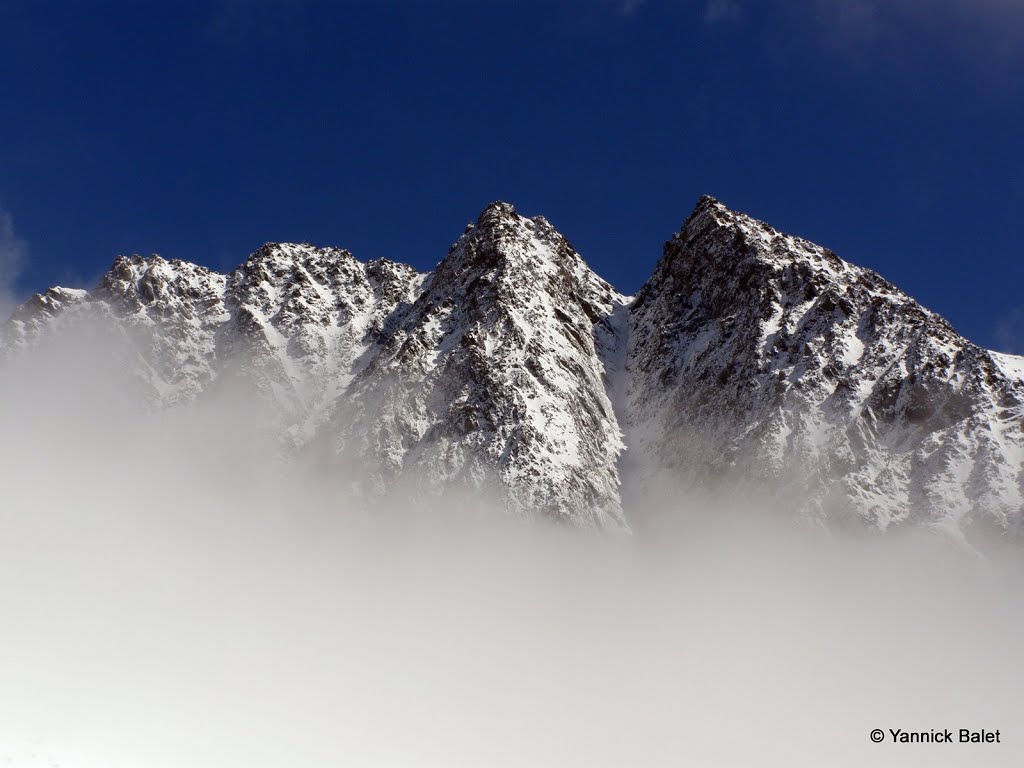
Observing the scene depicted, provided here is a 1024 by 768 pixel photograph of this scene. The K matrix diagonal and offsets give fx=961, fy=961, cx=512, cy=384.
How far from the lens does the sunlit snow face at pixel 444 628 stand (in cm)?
7981

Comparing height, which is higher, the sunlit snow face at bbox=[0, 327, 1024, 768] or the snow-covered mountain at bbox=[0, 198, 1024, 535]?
the snow-covered mountain at bbox=[0, 198, 1024, 535]

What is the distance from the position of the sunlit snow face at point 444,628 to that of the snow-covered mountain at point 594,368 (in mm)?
6801

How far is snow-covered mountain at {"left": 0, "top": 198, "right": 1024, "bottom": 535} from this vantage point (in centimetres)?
12181

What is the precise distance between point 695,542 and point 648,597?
12533 mm

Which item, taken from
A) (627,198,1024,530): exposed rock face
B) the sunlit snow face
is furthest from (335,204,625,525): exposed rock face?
(627,198,1024,530): exposed rock face

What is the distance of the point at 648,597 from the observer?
382ft

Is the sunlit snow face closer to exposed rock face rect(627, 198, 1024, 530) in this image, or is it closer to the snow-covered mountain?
the snow-covered mountain

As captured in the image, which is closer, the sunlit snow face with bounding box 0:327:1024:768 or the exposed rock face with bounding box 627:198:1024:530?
the sunlit snow face with bounding box 0:327:1024:768

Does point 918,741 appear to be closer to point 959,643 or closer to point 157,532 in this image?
point 959,643

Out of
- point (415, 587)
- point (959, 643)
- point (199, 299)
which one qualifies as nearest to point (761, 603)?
point (959, 643)

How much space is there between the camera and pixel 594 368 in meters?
157

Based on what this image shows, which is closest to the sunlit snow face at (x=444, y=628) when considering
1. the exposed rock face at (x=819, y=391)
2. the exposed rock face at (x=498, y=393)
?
the exposed rock face at (x=498, y=393)

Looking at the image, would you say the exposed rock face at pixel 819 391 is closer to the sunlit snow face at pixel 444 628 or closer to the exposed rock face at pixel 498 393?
the sunlit snow face at pixel 444 628

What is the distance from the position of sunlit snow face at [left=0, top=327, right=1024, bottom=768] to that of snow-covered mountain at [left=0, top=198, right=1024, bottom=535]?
6801 mm
